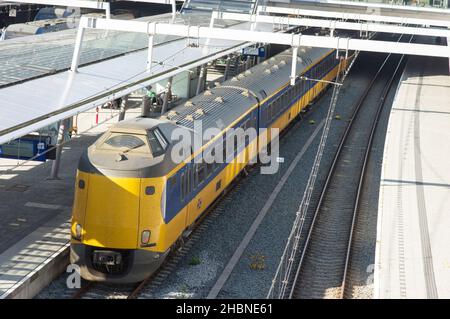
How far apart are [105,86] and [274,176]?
7.11 m

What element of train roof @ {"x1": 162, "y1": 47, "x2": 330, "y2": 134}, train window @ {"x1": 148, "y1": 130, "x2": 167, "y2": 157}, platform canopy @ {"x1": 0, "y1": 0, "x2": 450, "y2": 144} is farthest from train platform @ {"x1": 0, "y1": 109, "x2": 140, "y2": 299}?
train roof @ {"x1": 162, "y1": 47, "x2": 330, "y2": 134}

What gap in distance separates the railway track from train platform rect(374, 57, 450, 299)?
159 centimetres

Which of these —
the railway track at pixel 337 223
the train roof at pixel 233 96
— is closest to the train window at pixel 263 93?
the train roof at pixel 233 96

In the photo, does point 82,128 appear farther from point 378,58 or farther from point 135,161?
point 378,58

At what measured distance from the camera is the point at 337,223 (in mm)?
22469

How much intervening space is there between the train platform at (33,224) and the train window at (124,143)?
9.38 feet

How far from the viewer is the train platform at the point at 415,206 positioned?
48.9 feet

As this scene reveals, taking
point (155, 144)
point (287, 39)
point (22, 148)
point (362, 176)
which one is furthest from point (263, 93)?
point (155, 144)

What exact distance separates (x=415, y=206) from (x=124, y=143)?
7563 mm

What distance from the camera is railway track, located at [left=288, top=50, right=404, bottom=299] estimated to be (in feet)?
58.6

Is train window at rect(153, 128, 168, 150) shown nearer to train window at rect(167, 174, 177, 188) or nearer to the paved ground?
train window at rect(167, 174, 177, 188)

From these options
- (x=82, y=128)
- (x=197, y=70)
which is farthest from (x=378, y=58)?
(x=82, y=128)

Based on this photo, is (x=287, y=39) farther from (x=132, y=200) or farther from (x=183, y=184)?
(x=132, y=200)

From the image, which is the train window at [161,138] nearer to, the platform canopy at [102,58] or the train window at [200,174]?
the train window at [200,174]
